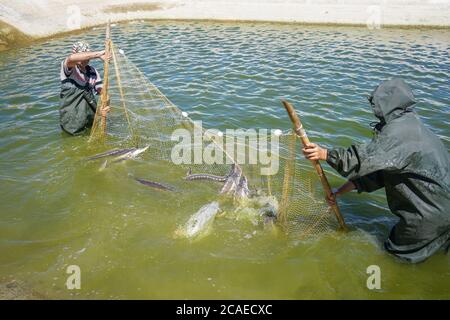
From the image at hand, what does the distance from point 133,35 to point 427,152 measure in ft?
53.3

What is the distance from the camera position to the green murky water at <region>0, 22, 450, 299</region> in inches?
185

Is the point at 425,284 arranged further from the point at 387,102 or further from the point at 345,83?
the point at 345,83

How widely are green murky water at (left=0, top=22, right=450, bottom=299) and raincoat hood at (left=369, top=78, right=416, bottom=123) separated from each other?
2055 millimetres

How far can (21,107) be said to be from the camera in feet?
33.0

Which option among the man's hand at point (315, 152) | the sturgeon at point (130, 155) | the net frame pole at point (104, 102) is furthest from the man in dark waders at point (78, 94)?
the man's hand at point (315, 152)

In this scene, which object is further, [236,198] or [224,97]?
[224,97]

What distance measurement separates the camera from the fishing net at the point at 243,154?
17.5 ft

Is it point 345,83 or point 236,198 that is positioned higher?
point 345,83

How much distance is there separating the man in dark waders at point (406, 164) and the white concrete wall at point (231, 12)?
15223mm

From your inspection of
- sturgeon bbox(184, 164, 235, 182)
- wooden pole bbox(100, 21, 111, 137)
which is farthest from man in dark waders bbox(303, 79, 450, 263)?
wooden pole bbox(100, 21, 111, 137)

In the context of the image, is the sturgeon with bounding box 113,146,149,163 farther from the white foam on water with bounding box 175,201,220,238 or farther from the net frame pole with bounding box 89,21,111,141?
the white foam on water with bounding box 175,201,220,238

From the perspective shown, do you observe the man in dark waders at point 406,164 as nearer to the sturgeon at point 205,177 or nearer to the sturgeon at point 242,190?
the sturgeon at point 242,190
